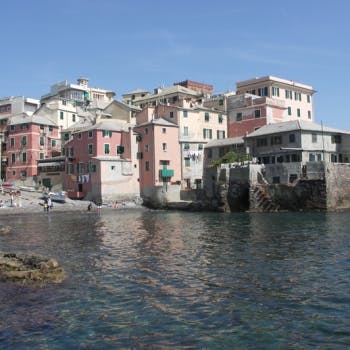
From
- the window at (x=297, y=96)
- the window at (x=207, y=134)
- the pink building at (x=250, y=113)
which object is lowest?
the window at (x=207, y=134)

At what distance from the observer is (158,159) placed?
3275 inches

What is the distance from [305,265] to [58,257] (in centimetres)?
1495

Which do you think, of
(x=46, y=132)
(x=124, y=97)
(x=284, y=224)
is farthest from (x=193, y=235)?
(x=124, y=97)

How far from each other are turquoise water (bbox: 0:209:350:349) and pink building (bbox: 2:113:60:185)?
64556 mm

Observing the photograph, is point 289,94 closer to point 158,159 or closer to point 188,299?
point 158,159

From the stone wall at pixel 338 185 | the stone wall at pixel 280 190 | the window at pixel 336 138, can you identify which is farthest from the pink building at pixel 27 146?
the stone wall at pixel 338 185

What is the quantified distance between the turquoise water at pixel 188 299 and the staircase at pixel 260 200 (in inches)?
1339

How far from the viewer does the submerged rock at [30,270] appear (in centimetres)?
2045

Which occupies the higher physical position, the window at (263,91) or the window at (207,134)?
the window at (263,91)

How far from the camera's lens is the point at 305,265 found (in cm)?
2367

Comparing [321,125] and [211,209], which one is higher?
[321,125]

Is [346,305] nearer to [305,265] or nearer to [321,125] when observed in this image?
[305,265]

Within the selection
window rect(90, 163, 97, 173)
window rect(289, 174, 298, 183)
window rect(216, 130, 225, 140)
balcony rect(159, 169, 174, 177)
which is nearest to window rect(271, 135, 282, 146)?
window rect(289, 174, 298, 183)

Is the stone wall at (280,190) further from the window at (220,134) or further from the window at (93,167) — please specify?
the window at (93,167)
